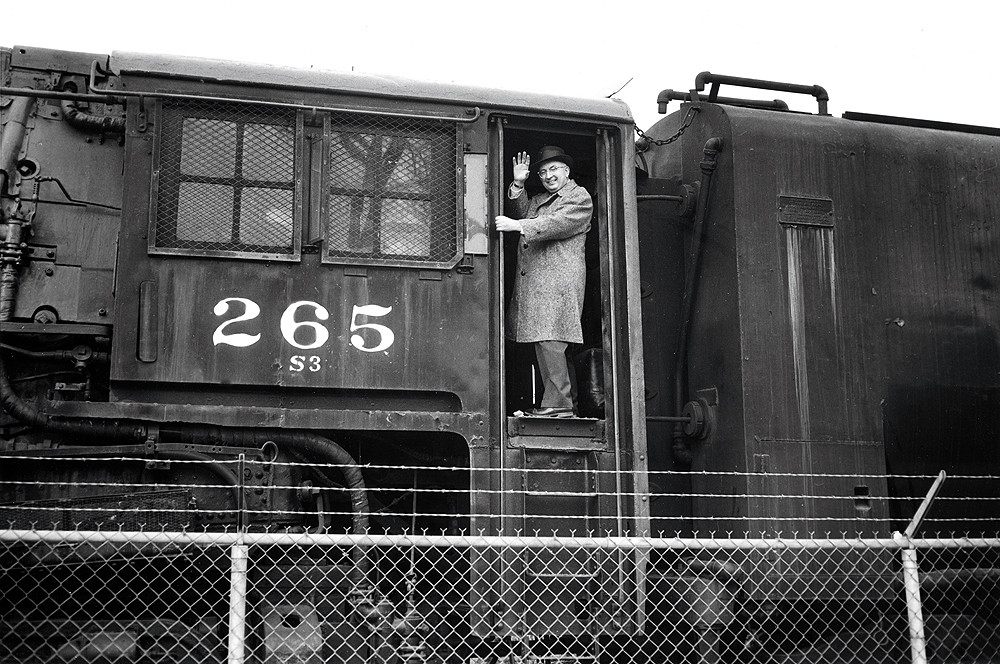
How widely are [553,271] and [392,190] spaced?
1.09 meters

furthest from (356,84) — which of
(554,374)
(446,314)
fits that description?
(554,374)

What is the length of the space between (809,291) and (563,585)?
238cm

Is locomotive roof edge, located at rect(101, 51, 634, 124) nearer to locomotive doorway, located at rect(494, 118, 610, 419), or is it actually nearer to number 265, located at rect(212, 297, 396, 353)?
locomotive doorway, located at rect(494, 118, 610, 419)

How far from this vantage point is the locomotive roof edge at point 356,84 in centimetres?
546

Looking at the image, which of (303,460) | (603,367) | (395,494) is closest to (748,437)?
(603,367)

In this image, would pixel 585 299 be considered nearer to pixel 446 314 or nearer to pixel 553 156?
pixel 553 156

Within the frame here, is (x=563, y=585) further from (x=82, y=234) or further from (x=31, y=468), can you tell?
(x=82, y=234)

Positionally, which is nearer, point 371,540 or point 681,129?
point 371,540

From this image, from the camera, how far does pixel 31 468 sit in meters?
5.15

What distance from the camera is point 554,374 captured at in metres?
5.83

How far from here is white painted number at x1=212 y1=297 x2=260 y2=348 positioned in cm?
525

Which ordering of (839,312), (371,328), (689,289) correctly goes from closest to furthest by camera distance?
(371,328) < (839,312) < (689,289)

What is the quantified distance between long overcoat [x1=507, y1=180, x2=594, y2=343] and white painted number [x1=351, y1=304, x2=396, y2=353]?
87 cm

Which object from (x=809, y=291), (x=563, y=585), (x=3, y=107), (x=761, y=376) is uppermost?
(x=3, y=107)
